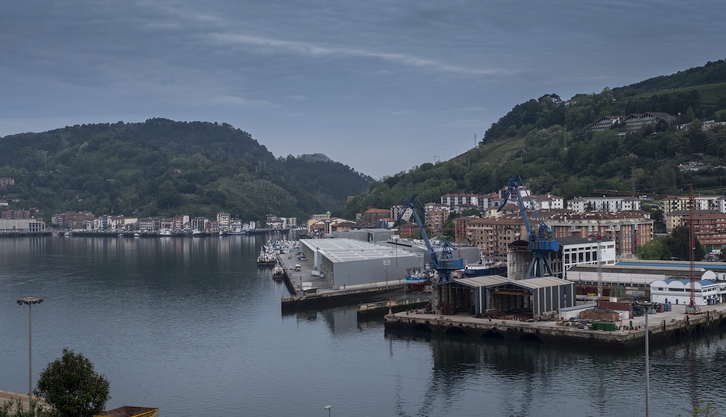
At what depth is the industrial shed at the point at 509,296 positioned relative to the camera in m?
23.0

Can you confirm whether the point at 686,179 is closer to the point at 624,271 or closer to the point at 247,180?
the point at 624,271

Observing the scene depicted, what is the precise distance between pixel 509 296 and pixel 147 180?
344 ft

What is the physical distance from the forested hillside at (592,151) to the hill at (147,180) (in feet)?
97.5

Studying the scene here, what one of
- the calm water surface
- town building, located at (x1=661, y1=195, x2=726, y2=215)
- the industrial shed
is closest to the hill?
town building, located at (x1=661, y1=195, x2=726, y2=215)

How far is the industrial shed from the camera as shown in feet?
75.6

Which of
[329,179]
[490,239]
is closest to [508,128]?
[490,239]

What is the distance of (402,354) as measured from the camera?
2075 cm

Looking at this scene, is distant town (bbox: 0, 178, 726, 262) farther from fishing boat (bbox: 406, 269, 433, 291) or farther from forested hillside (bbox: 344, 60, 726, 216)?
fishing boat (bbox: 406, 269, 433, 291)

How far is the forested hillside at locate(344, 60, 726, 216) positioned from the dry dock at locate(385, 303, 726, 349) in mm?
27868

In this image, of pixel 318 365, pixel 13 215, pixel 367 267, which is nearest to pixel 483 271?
pixel 367 267

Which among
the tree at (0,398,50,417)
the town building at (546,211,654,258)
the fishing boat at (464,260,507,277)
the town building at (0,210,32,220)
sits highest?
the town building at (0,210,32,220)

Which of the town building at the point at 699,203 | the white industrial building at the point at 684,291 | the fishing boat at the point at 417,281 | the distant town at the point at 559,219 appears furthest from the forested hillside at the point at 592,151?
the white industrial building at the point at 684,291

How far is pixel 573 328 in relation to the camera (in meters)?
21.3

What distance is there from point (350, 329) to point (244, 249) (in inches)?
1682
